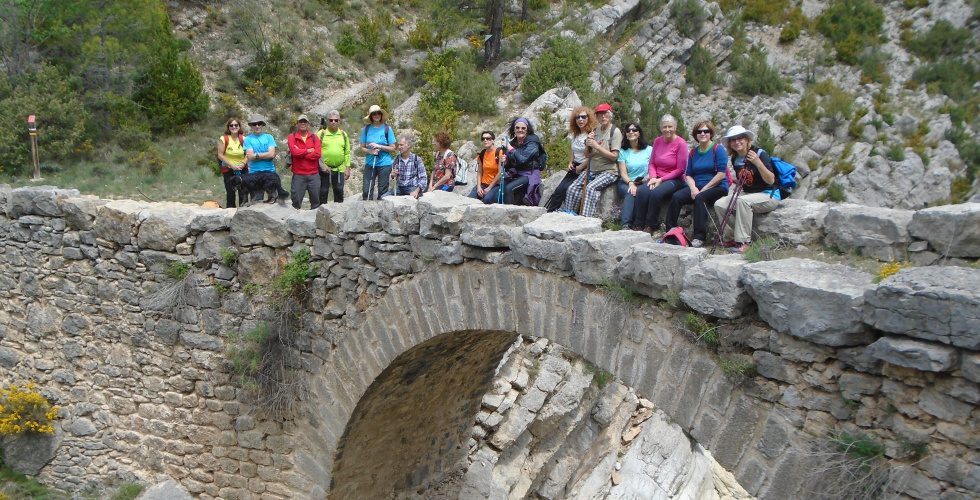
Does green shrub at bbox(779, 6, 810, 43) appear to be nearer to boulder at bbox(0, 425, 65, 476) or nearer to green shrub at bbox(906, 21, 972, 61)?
green shrub at bbox(906, 21, 972, 61)

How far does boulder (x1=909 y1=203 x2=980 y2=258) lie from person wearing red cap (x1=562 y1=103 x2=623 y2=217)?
276 cm

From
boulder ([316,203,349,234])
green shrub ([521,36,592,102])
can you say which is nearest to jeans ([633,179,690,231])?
boulder ([316,203,349,234])

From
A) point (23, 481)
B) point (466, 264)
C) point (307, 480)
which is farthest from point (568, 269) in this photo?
point (23, 481)

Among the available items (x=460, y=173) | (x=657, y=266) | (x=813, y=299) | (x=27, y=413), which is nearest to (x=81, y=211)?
(x=27, y=413)

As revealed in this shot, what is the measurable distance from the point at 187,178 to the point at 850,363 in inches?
551

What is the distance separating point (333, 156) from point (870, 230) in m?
6.35

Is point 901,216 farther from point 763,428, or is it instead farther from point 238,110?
point 238,110

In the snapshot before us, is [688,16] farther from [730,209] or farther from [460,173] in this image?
[730,209]

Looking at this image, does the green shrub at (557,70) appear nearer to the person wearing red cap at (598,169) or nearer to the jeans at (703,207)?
the person wearing red cap at (598,169)

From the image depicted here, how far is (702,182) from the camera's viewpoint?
5402mm

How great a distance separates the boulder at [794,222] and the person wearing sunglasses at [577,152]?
82.9 inches

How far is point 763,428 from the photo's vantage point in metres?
3.44

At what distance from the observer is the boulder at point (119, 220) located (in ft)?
22.7

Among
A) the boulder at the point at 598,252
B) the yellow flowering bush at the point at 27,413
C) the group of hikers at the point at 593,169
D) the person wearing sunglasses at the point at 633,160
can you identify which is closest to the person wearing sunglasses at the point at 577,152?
the group of hikers at the point at 593,169
